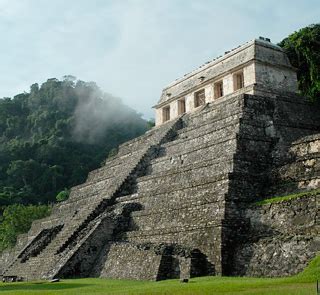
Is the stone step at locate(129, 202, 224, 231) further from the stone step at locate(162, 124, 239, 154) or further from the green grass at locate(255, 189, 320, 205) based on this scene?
the stone step at locate(162, 124, 239, 154)

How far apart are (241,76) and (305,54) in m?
3.75

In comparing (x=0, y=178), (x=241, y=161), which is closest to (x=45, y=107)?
(x=0, y=178)

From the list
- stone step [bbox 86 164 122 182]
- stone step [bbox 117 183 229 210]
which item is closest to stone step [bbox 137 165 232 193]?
stone step [bbox 117 183 229 210]

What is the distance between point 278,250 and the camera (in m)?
12.4

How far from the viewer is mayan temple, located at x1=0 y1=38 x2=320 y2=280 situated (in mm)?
13469

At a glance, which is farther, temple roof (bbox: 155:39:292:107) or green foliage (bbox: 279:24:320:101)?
green foliage (bbox: 279:24:320:101)

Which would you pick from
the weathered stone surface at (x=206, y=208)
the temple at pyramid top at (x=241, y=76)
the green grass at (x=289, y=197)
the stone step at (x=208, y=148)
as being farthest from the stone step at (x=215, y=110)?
the green grass at (x=289, y=197)

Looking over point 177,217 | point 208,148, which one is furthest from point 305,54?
point 177,217

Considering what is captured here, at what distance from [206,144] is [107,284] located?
742 cm

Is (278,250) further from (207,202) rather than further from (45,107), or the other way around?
(45,107)

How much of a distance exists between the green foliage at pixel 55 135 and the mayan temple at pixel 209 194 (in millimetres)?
25596

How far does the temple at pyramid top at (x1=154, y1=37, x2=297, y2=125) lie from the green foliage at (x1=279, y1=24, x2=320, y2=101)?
3.38 feet

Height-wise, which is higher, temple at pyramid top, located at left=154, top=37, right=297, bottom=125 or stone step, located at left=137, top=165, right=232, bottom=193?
temple at pyramid top, located at left=154, top=37, right=297, bottom=125

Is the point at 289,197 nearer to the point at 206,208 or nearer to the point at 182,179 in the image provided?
the point at 206,208
